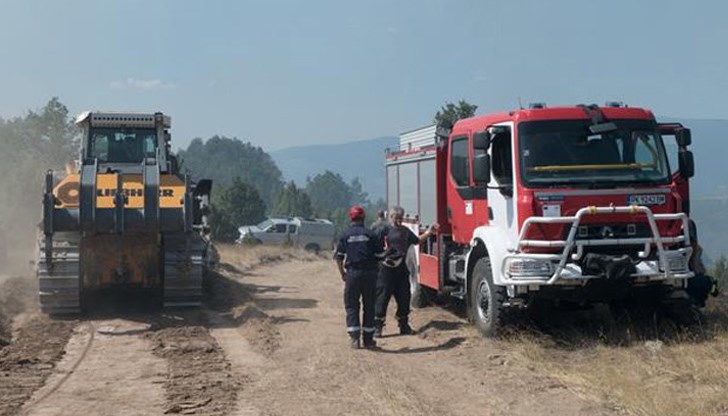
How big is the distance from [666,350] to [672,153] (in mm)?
2764

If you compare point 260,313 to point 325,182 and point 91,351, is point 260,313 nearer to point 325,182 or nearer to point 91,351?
point 91,351

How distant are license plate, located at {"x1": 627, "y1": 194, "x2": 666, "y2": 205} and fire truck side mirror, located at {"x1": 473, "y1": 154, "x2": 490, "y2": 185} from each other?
170 cm

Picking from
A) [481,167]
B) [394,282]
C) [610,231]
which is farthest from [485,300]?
[610,231]

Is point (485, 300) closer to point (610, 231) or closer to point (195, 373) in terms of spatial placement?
point (610, 231)

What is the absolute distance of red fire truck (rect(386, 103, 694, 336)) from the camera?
10.1m

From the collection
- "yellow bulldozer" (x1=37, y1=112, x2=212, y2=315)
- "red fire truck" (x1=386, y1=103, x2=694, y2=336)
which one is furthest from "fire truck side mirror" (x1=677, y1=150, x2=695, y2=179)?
"yellow bulldozer" (x1=37, y1=112, x2=212, y2=315)

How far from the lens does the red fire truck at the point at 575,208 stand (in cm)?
1013

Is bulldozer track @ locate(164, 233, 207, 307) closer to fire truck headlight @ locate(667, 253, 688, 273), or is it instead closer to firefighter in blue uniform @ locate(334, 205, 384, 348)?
firefighter in blue uniform @ locate(334, 205, 384, 348)

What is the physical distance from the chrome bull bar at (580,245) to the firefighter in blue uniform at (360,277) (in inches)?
66.9

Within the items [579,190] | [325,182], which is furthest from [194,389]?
[325,182]

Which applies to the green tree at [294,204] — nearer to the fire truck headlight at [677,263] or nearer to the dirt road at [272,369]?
the dirt road at [272,369]

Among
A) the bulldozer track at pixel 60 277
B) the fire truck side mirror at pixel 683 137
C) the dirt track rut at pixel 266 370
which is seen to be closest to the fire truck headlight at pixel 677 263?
the fire truck side mirror at pixel 683 137

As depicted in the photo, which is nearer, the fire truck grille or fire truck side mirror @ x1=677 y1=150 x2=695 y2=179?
the fire truck grille

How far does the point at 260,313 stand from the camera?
557 inches
